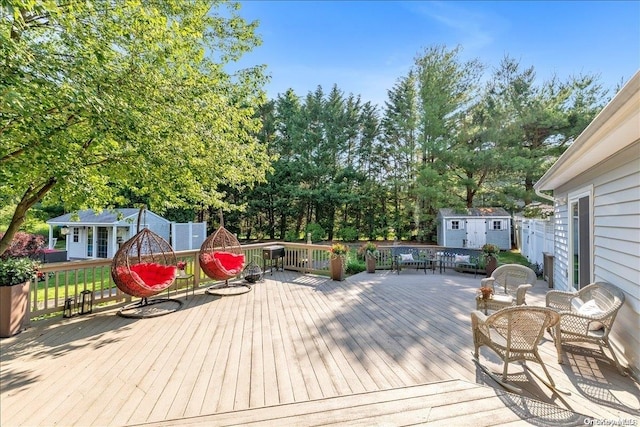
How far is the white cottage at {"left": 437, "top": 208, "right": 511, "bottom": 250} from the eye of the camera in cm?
1468

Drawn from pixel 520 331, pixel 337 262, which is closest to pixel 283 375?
pixel 520 331

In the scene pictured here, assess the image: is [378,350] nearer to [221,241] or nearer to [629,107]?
[629,107]

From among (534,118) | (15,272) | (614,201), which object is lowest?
(15,272)

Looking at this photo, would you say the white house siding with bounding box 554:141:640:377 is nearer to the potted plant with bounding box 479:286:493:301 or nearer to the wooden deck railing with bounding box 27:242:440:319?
the potted plant with bounding box 479:286:493:301

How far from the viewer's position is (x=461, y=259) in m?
8.29

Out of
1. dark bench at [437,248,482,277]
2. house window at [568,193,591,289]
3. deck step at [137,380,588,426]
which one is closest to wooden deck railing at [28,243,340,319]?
dark bench at [437,248,482,277]

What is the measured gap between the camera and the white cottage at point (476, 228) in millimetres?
14680

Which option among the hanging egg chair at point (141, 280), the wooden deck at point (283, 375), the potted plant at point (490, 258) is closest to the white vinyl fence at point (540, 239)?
the potted plant at point (490, 258)

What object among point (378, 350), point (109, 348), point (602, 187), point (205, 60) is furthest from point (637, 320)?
point (205, 60)

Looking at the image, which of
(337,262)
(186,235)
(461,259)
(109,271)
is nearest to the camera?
(109,271)

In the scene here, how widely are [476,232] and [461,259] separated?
24.9 feet

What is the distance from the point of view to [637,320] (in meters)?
2.76

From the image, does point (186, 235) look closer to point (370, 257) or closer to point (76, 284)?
point (370, 257)

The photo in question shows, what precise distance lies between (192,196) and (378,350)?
444cm
